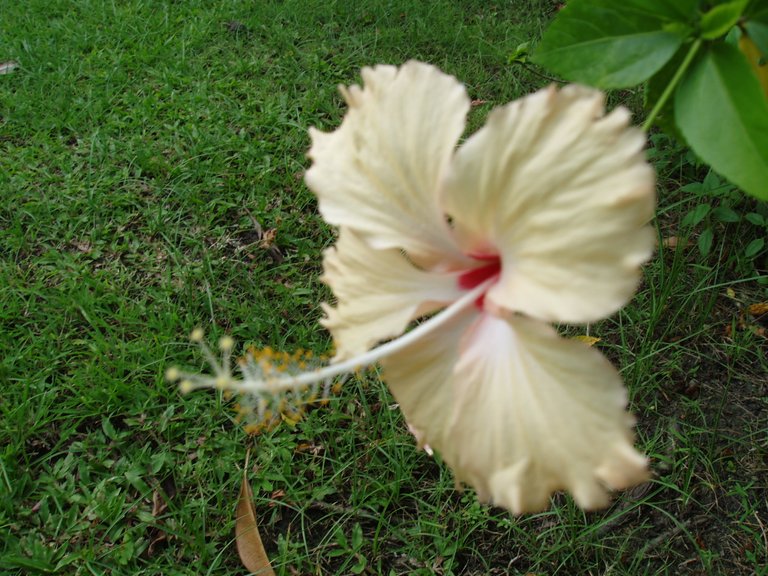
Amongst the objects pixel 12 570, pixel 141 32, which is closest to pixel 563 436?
pixel 12 570

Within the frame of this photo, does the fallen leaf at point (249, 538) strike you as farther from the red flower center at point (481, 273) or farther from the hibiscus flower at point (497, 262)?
the red flower center at point (481, 273)

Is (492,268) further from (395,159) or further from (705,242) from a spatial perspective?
(705,242)

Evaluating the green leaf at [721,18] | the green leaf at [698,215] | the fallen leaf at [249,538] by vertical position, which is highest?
the green leaf at [721,18]

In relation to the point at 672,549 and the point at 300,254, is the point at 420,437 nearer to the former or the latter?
the point at 672,549

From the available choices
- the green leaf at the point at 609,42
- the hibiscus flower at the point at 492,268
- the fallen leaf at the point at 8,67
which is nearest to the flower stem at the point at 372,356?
the hibiscus flower at the point at 492,268

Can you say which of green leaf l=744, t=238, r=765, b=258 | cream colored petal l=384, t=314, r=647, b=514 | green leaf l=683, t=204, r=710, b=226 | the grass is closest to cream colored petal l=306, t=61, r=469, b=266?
cream colored petal l=384, t=314, r=647, b=514

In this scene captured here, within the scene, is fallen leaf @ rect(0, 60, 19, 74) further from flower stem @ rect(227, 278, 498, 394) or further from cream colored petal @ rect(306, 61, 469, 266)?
flower stem @ rect(227, 278, 498, 394)
